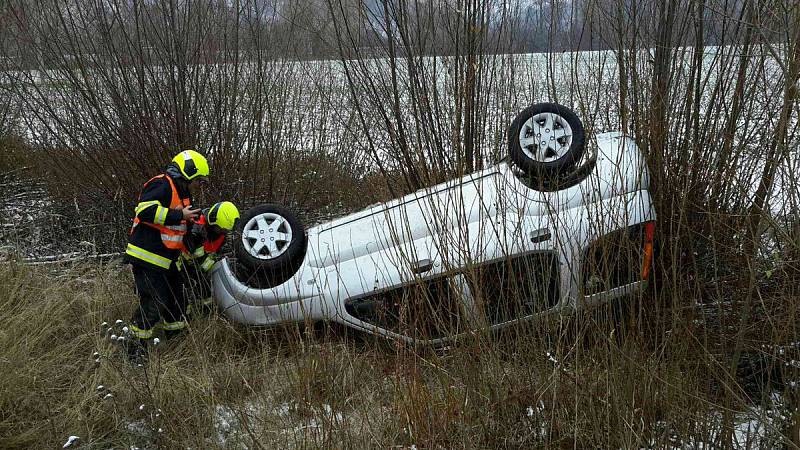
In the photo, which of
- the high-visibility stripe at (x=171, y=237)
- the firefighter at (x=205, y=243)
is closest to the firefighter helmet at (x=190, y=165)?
the firefighter at (x=205, y=243)

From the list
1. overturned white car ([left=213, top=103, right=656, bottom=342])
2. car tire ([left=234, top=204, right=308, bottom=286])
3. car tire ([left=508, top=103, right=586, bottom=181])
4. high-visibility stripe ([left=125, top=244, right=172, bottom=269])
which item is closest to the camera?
overturned white car ([left=213, top=103, right=656, bottom=342])

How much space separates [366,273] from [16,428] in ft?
6.96

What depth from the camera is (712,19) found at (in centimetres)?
434

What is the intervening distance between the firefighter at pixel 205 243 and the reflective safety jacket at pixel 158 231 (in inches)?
5.1

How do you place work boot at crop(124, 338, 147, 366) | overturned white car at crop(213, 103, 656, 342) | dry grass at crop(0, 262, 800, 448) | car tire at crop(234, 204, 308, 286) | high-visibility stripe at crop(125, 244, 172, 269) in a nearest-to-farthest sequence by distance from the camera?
dry grass at crop(0, 262, 800, 448), overturned white car at crop(213, 103, 656, 342), work boot at crop(124, 338, 147, 366), car tire at crop(234, 204, 308, 286), high-visibility stripe at crop(125, 244, 172, 269)

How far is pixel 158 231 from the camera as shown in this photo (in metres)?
4.66

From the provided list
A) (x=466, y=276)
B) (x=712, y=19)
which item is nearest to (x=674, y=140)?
(x=712, y=19)

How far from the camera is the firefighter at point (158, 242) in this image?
4.57 meters

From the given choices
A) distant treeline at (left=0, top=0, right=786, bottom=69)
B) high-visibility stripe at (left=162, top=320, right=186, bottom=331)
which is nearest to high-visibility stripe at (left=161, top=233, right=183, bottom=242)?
high-visibility stripe at (left=162, top=320, right=186, bottom=331)

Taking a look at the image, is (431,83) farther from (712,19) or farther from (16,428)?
(16,428)

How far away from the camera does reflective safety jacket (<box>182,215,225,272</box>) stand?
15.8 feet

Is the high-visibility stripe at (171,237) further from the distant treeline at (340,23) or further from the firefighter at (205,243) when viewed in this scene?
the distant treeline at (340,23)

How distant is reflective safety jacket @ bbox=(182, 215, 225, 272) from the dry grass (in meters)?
0.44

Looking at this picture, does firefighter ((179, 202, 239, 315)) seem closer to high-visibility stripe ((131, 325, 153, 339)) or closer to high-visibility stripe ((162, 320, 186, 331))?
high-visibility stripe ((162, 320, 186, 331))
